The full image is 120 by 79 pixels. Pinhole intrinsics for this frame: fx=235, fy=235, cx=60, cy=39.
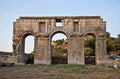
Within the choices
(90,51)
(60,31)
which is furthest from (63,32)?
(90,51)

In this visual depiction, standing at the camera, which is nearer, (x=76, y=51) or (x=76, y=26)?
(x=76, y=51)

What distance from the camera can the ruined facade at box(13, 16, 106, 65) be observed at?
2538 cm

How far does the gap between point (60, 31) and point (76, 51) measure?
287 cm

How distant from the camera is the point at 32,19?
26422 mm

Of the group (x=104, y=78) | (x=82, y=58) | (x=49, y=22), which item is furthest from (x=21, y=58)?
(x=104, y=78)

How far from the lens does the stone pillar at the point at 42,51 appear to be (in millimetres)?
25578

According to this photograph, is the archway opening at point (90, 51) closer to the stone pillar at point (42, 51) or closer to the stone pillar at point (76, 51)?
the stone pillar at point (76, 51)

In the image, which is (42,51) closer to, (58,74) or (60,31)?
(60,31)

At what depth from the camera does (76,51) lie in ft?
83.4

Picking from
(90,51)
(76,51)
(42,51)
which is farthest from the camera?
(90,51)

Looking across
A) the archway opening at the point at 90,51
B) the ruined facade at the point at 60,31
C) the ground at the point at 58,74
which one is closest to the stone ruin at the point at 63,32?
the ruined facade at the point at 60,31

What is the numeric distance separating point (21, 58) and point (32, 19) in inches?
179

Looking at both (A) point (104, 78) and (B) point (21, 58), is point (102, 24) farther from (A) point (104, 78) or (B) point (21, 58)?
(A) point (104, 78)

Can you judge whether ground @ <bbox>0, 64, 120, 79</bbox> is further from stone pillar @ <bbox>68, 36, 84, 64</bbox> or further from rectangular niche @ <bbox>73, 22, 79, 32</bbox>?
rectangular niche @ <bbox>73, 22, 79, 32</bbox>
